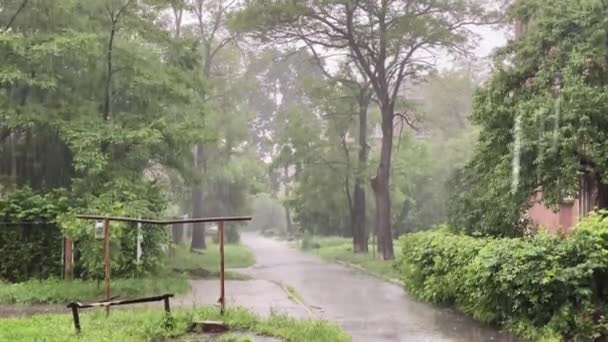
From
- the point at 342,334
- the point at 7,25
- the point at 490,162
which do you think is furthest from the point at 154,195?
the point at 342,334

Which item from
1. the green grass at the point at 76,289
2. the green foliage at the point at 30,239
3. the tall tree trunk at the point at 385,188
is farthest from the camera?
the tall tree trunk at the point at 385,188

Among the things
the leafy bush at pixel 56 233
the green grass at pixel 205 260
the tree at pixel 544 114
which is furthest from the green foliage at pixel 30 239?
the tree at pixel 544 114

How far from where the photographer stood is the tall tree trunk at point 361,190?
3081cm

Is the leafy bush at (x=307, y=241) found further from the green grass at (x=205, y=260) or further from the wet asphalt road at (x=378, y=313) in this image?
the wet asphalt road at (x=378, y=313)

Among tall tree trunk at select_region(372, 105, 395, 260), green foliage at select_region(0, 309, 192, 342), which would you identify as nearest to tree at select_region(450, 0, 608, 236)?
green foliage at select_region(0, 309, 192, 342)

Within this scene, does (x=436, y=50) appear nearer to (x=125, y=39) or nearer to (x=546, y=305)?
(x=125, y=39)

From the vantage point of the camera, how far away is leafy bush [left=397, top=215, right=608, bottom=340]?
8555mm

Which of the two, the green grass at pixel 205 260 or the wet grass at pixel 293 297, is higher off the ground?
the wet grass at pixel 293 297

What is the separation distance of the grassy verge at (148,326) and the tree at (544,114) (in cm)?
538

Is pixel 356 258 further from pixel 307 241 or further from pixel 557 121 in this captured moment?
pixel 557 121

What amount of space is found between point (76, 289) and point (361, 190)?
20.7m

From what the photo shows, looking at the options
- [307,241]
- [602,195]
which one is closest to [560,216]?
[602,195]

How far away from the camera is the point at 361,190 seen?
33.0 meters

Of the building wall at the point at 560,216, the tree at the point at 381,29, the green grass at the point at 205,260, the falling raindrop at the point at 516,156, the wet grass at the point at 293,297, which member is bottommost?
the green grass at the point at 205,260
